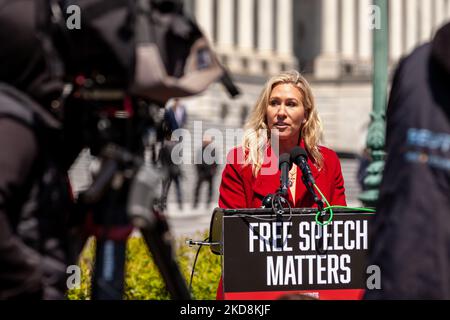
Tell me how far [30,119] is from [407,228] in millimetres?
1136

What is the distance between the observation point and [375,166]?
11086 millimetres

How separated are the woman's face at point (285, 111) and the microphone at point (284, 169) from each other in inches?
11.5

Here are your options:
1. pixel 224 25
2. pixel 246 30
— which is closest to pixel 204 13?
pixel 224 25

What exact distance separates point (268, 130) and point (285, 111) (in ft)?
0.52

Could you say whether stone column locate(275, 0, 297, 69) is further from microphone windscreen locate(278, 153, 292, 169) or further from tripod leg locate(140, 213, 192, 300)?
tripod leg locate(140, 213, 192, 300)

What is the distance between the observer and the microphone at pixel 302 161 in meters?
5.29

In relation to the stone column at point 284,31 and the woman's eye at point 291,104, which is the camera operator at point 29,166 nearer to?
the woman's eye at point 291,104

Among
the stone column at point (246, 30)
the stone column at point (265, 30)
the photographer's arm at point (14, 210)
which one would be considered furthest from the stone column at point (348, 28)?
the photographer's arm at point (14, 210)

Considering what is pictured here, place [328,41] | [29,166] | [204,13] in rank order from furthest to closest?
1. [328,41]
2. [204,13]
3. [29,166]

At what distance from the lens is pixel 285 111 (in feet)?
18.8

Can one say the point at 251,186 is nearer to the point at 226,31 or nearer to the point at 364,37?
the point at 226,31

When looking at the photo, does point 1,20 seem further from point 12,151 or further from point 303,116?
point 303,116
